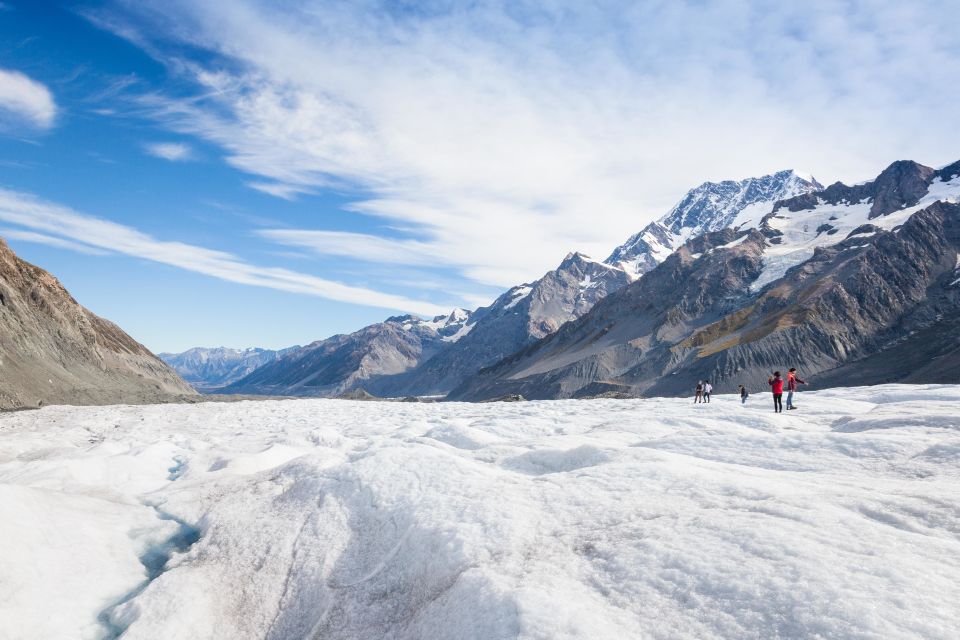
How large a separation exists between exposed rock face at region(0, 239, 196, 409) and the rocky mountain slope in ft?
326

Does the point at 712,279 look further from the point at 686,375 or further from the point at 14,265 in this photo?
the point at 14,265

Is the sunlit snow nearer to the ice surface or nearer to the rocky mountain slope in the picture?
the rocky mountain slope

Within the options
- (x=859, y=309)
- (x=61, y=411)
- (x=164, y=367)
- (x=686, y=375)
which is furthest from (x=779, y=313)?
(x=164, y=367)

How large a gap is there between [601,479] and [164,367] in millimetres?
143271

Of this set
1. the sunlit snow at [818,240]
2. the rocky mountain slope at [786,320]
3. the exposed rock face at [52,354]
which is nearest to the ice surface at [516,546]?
the exposed rock face at [52,354]

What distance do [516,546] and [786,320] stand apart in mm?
133443

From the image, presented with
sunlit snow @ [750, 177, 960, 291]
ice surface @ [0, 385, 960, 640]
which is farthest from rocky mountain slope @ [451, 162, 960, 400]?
ice surface @ [0, 385, 960, 640]

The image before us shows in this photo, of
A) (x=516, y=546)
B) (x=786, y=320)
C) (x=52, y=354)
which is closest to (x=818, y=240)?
(x=786, y=320)

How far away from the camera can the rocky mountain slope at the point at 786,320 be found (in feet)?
351

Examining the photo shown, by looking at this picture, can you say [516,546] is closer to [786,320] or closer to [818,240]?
Result: [786,320]

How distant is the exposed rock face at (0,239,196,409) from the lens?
60.3 m

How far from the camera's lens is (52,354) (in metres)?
78.3

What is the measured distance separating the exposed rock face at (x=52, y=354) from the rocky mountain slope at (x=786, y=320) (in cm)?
9951

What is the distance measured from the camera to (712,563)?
19.9 ft
